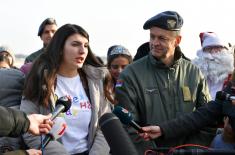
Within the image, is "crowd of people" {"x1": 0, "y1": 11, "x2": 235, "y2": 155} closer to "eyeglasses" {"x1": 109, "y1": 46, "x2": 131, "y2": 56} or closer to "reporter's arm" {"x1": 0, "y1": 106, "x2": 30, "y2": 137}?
"reporter's arm" {"x1": 0, "y1": 106, "x2": 30, "y2": 137}

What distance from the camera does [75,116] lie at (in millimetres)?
4430

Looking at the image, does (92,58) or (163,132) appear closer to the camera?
(163,132)

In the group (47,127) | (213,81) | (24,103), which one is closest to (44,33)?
(213,81)

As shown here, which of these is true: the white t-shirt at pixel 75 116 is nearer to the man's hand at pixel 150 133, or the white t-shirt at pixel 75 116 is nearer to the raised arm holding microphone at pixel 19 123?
the man's hand at pixel 150 133

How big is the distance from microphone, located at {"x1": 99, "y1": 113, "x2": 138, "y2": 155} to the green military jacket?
1.32m

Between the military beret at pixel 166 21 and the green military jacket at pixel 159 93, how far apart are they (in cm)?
33

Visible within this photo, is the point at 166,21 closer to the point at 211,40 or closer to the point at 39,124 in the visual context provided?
the point at 211,40

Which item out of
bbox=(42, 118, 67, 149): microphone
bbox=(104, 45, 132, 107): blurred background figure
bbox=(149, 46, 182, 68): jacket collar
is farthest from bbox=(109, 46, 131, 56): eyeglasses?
bbox=(42, 118, 67, 149): microphone

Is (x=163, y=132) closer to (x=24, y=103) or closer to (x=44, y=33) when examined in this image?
(x=24, y=103)

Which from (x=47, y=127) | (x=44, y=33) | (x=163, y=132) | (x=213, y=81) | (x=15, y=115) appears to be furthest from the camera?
(x=44, y=33)

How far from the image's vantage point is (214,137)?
443 centimetres

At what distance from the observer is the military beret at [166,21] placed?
4.61m

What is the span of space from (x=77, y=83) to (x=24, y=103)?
25.0 inches

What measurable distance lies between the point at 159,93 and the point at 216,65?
195cm
